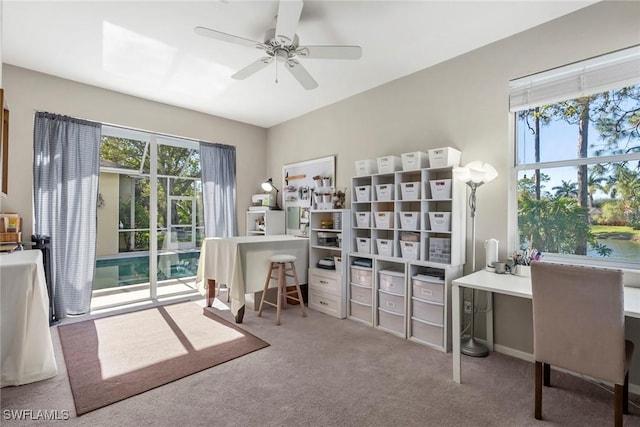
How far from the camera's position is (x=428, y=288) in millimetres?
2719

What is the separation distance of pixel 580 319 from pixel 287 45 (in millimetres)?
2569

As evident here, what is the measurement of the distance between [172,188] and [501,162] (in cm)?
420

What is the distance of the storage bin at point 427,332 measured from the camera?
8.64 feet

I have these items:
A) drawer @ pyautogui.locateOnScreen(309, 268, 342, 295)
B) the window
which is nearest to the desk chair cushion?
drawer @ pyautogui.locateOnScreen(309, 268, 342, 295)

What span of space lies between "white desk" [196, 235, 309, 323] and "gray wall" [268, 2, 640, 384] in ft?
4.45

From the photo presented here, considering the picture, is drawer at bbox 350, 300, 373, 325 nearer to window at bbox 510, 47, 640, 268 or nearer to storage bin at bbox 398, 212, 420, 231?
storage bin at bbox 398, 212, 420, 231

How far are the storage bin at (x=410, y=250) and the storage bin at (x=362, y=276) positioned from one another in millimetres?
460

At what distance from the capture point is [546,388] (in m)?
2.07

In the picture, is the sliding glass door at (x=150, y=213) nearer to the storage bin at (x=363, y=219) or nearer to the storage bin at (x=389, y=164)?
the storage bin at (x=363, y=219)

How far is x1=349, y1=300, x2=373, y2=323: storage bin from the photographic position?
3.21 meters

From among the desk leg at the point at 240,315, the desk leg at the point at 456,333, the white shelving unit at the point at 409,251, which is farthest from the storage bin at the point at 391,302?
the desk leg at the point at 240,315

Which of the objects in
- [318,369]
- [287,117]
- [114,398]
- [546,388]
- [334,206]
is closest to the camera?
[114,398]

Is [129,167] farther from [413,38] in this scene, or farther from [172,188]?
[413,38]

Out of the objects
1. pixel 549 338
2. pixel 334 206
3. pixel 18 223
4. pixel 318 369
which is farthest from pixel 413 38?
pixel 18 223
